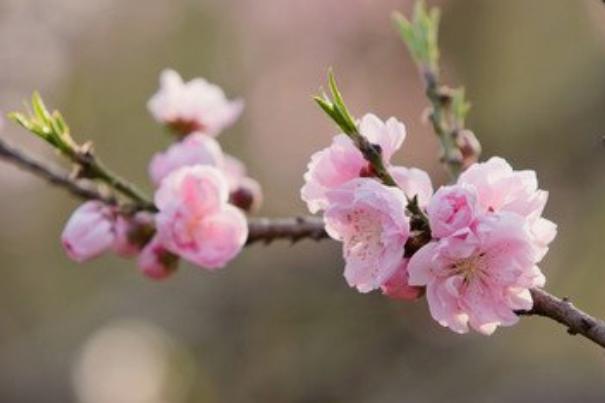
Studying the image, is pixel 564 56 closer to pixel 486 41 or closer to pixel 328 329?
pixel 486 41

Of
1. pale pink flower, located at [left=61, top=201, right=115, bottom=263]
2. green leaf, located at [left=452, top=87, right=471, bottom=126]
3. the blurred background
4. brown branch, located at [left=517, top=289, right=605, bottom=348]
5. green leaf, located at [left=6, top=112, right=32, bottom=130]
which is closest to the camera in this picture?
brown branch, located at [left=517, top=289, right=605, bottom=348]

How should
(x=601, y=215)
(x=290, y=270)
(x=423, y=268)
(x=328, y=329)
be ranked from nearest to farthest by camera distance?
(x=423, y=268) < (x=328, y=329) < (x=290, y=270) < (x=601, y=215)

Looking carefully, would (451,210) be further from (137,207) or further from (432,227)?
(137,207)

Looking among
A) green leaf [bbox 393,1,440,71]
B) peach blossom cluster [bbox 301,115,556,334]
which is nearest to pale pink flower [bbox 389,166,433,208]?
peach blossom cluster [bbox 301,115,556,334]

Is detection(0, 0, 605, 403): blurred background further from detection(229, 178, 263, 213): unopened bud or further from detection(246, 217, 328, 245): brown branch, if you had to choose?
detection(246, 217, 328, 245): brown branch

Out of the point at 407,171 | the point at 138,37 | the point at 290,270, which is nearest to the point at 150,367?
the point at 290,270

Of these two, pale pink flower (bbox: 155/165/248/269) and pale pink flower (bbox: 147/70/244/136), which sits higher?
pale pink flower (bbox: 147/70/244/136)
